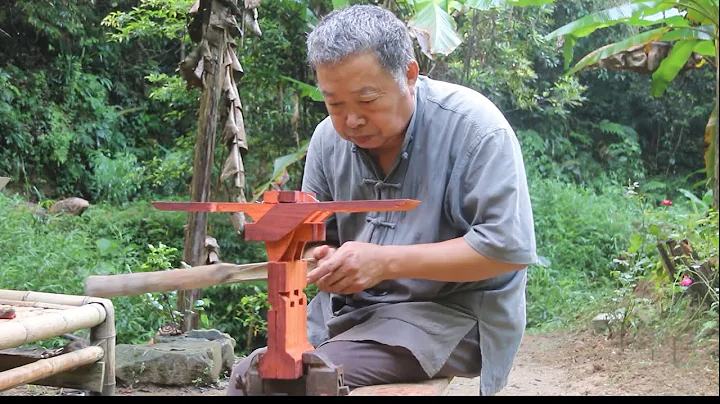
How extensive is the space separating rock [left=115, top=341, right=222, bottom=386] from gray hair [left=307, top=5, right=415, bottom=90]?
65.0 inches

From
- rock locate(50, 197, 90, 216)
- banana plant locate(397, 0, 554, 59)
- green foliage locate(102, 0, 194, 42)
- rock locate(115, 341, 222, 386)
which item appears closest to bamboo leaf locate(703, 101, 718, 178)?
banana plant locate(397, 0, 554, 59)

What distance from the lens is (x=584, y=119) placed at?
438cm

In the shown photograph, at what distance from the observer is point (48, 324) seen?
1.91 metres

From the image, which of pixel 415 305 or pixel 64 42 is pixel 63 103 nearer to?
pixel 64 42

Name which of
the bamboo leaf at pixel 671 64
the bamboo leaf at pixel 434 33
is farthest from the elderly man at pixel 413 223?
the bamboo leaf at pixel 434 33

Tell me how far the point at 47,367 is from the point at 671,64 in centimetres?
203

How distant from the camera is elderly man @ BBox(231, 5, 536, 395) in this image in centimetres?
117

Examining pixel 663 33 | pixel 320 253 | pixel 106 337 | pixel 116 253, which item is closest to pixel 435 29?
pixel 663 33

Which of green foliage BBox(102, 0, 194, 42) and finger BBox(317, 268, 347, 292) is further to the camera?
green foliage BBox(102, 0, 194, 42)

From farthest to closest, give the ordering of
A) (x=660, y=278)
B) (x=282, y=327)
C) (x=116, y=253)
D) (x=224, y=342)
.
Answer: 1. (x=116, y=253)
2. (x=224, y=342)
3. (x=660, y=278)
4. (x=282, y=327)

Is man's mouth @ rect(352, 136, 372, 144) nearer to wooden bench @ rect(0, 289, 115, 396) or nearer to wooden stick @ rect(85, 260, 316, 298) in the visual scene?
wooden stick @ rect(85, 260, 316, 298)

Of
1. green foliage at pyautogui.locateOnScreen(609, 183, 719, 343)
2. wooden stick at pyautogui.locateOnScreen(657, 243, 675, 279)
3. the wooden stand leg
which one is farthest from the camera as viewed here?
wooden stick at pyautogui.locateOnScreen(657, 243, 675, 279)

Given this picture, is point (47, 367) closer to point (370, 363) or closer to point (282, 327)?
point (370, 363)

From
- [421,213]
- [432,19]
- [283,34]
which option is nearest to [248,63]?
[283,34]
